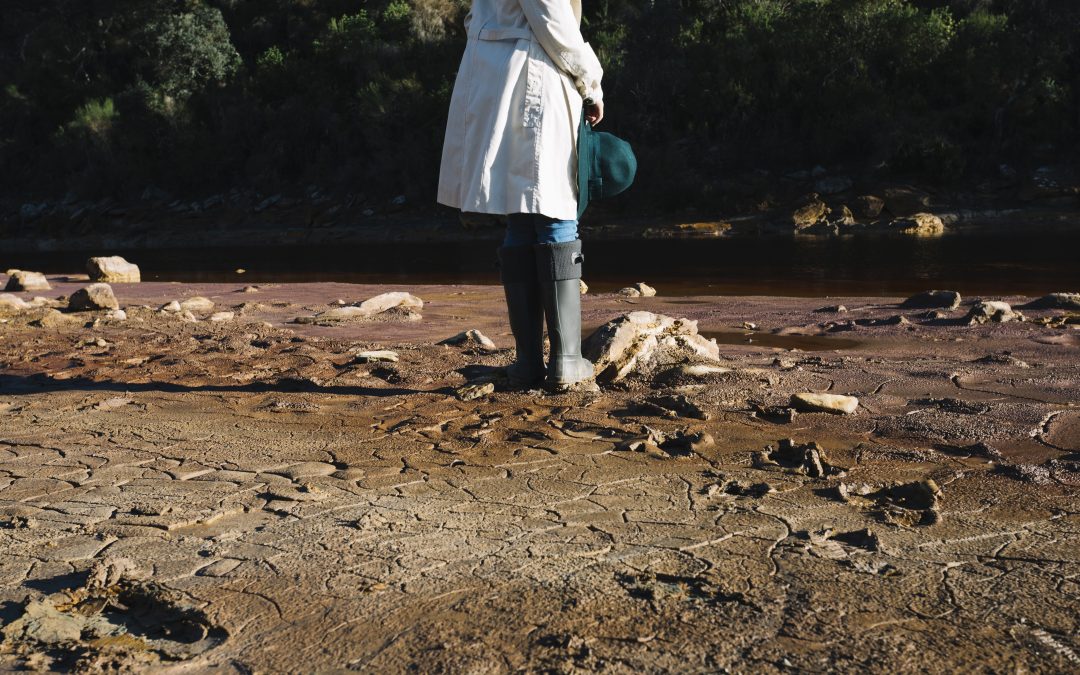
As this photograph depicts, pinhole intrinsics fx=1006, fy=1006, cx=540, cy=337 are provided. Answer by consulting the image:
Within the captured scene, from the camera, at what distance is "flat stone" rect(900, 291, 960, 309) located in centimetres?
604

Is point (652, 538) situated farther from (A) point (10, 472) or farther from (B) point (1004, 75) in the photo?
(B) point (1004, 75)

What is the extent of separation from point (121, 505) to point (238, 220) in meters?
28.5

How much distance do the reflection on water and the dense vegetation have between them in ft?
20.6

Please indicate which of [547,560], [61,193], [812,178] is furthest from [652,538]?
[61,193]

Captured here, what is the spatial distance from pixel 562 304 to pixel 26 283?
354 inches

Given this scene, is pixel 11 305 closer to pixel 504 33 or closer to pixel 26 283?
pixel 26 283

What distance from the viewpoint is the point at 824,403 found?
2949mm

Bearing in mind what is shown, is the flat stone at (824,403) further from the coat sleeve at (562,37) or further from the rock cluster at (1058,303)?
the rock cluster at (1058,303)

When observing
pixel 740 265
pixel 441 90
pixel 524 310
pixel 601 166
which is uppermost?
pixel 441 90

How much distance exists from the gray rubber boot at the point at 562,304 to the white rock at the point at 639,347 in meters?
0.34

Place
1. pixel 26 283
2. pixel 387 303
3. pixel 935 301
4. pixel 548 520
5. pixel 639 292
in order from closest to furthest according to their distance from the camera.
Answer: pixel 548 520
pixel 935 301
pixel 387 303
pixel 639 292
pixel 26 283

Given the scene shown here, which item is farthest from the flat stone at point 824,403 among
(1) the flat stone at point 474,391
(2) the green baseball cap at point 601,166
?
(1) the flat stone at point 474,391

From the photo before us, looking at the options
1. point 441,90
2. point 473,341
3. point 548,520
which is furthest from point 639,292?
point 441,90

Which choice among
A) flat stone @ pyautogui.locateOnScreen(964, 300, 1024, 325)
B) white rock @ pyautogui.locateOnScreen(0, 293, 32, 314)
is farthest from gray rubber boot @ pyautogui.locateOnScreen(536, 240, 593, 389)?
white rock @ pyautogui.locateOnScreen(0, 293, 32, 314)
